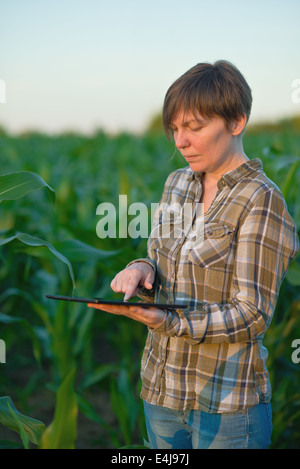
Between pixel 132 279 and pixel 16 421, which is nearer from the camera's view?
pixel 132 279

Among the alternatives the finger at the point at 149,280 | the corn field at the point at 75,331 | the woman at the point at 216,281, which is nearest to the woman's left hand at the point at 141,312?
the woman at the point at 216,281

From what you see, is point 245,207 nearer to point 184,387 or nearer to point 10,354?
point 184,387

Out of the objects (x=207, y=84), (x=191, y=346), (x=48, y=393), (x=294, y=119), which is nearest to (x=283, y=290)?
(x=191, y=346)

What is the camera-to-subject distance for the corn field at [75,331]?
1.48 metres

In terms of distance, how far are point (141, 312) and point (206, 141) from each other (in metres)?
0.41

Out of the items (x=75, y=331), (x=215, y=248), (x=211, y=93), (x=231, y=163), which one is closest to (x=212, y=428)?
(x=215, y=248)

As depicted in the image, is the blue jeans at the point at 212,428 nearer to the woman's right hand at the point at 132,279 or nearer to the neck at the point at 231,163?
the woman's right hand at the point at 132,279

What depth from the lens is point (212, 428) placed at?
1.20 metres

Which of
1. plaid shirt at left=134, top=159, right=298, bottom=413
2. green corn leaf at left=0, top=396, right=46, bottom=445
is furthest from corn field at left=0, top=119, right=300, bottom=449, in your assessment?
plaid shirt at left=134, top=159, right=298, bottom=413

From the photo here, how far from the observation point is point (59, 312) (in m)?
2.37

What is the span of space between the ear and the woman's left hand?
17.6 inches

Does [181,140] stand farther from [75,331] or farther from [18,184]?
[75,331]

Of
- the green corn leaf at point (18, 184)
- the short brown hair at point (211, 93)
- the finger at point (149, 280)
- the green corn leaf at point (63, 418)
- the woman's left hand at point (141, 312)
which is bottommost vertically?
the green corn leaf at point (63, 418)

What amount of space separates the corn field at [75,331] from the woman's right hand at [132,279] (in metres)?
0.16
